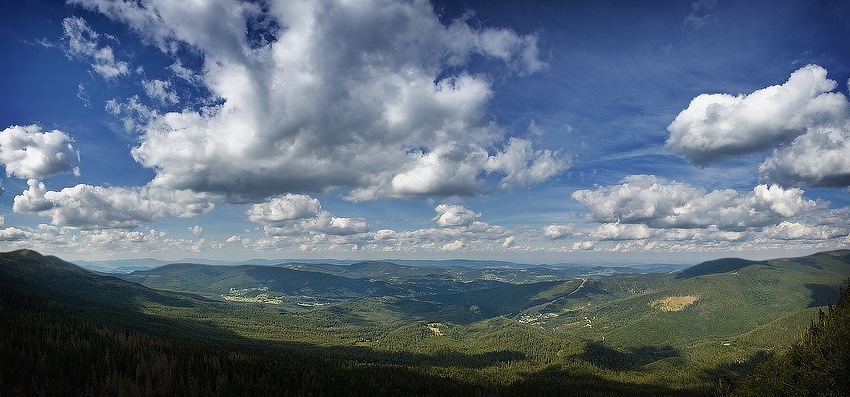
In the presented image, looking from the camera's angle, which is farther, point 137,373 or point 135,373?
point 135,373

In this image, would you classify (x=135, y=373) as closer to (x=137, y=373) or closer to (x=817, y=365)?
(x=137, y=373)

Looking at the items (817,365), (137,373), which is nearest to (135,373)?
(137,373)

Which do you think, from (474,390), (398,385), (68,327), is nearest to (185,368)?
(68,327)

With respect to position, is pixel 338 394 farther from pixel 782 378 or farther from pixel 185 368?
pixel 782 378

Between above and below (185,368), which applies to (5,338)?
above

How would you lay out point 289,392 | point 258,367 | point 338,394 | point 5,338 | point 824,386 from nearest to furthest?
point 824,386, point 5,338, point 289,392, point 338,394, point 258,367

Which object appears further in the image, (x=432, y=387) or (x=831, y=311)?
(x=432, y=387)

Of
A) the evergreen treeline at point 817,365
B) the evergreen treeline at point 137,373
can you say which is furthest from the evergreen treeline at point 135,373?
the evergreen treeline at point 817,365

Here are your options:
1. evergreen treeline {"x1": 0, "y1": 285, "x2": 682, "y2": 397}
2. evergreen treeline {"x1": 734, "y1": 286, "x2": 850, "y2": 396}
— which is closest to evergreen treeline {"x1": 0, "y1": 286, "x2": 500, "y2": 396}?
evergreen treeline {"x1": 0, "y1": 285, "x2": 682, "y2": 397}

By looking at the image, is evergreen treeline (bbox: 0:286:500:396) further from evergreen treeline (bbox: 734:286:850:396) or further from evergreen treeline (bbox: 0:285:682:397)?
evergreen treeline (bbox: 734:286:850:396)
